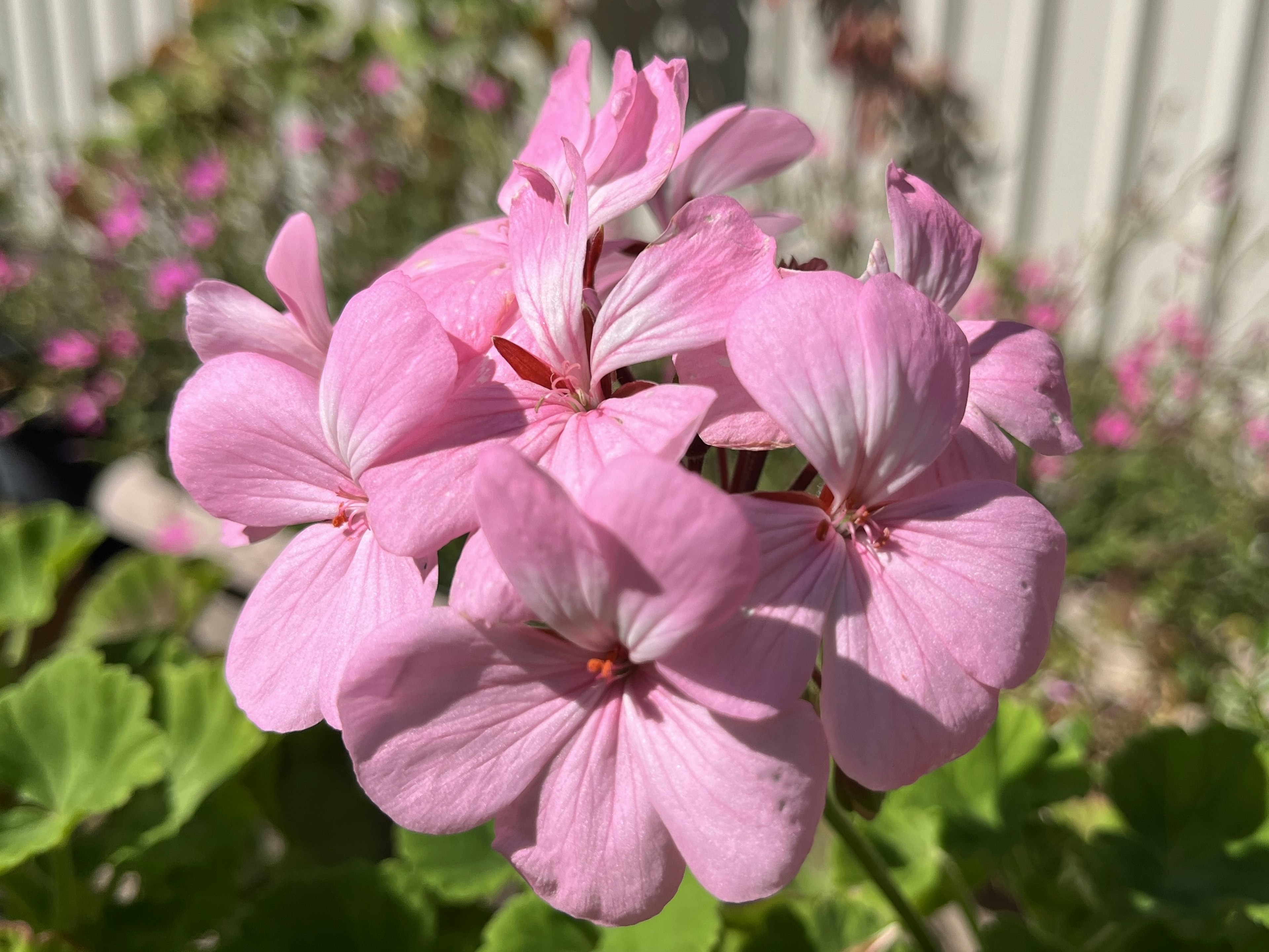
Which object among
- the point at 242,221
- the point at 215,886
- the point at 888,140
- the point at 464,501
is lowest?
the point at 215,886

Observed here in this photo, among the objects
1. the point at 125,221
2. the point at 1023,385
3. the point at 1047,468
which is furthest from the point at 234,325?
the point at 125,221

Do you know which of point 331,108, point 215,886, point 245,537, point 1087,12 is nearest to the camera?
point 245,537

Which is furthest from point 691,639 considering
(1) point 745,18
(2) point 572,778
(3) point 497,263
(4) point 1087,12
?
(1) point 745,18

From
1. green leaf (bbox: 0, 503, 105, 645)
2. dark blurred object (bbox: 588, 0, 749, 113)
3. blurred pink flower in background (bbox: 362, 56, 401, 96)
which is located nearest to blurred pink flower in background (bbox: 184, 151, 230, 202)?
blurred pink flower in background (bbox: 362, 56, 401, 96)

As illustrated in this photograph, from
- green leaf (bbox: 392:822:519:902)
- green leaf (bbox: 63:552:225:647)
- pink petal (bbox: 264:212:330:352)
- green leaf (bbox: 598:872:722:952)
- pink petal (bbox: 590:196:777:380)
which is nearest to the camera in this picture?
pink petal (bbox: 590:196:777:380)

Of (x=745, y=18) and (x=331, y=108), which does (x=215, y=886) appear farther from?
(x=745, y=18)

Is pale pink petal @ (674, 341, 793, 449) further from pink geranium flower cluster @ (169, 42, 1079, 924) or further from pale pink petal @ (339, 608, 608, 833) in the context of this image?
pale pink petal @ (339, 608, 608, 833)

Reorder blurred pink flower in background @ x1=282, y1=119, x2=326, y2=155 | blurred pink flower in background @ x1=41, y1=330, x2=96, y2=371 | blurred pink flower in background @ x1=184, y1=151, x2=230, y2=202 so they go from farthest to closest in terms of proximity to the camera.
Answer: blurred pink flower in background @ x1=282, y1=119, x2=326, y2=155
blurred pink flower in background @ x1=41, y1=330, x2=96, y2=371
blurred pink flower in background @ x1=184, y1=151, x2=230, y2=202
